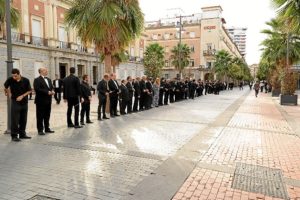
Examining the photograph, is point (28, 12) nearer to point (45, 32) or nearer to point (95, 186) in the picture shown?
point (45, 32)

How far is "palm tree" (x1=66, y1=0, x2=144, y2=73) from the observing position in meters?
12.2

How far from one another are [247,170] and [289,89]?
1764 centimetres

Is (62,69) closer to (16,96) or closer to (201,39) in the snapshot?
(16,96)

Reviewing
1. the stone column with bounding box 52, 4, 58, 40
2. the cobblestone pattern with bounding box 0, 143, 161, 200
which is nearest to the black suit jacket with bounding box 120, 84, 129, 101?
the cobblestone pattern with bounding box 0, 143, 161, 200

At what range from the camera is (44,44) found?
32.3 meters

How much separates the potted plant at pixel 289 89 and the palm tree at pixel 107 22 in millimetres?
12920

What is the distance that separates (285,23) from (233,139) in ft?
20.4

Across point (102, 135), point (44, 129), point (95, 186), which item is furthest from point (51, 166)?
point (44, 129)

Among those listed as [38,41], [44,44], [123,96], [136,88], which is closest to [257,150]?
Result: [123,96]

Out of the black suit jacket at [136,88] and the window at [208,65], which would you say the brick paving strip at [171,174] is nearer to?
the black suit jacket at [136,88]

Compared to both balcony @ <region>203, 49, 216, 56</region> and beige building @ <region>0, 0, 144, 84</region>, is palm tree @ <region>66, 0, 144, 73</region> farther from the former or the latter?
balcony @ <region>203, 49, 216, 56</region>

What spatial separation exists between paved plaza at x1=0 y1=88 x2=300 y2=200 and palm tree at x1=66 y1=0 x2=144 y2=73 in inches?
194

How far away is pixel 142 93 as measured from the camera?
1543cm

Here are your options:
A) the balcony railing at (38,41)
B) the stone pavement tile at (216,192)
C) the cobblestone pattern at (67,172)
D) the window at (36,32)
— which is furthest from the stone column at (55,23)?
the stone pavement tile at (216,192)
